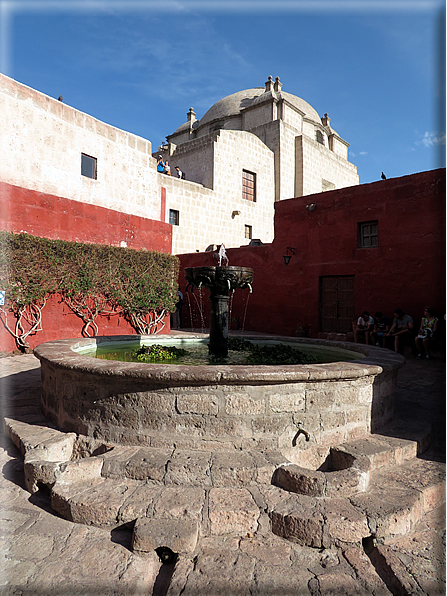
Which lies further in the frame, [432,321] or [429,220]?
[429,220]

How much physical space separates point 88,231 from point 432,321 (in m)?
8.26

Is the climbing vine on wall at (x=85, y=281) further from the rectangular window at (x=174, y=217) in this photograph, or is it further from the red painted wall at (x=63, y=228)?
the rectangular window at (x=174, y=217)

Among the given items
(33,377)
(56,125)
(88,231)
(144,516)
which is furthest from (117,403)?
(56,125)

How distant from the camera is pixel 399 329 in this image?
8766 mm

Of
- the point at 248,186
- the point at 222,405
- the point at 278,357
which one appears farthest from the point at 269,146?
the point at 222,405

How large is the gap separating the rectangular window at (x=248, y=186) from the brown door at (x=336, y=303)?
29.0 feet

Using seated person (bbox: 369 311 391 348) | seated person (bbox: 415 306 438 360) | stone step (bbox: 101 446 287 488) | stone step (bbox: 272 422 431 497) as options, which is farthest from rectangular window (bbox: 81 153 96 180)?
stone step (bbox: 272 422 431 497)

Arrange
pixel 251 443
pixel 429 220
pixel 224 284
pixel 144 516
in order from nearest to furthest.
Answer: pixel 144 516
pixel 251 443
pixel 224 284
pixel 429 220

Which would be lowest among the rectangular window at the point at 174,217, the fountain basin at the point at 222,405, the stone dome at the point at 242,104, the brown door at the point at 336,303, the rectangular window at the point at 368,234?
the fountain basin at the point at 222,405

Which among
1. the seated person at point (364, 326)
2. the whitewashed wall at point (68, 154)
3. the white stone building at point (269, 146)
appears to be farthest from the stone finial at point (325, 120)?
the seated person at point (364, 326)

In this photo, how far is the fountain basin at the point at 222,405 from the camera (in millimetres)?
3119

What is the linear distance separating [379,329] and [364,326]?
1.25 feet

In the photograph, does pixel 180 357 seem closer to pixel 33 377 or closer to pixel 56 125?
pixel 33 377

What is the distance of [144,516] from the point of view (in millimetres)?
2451
